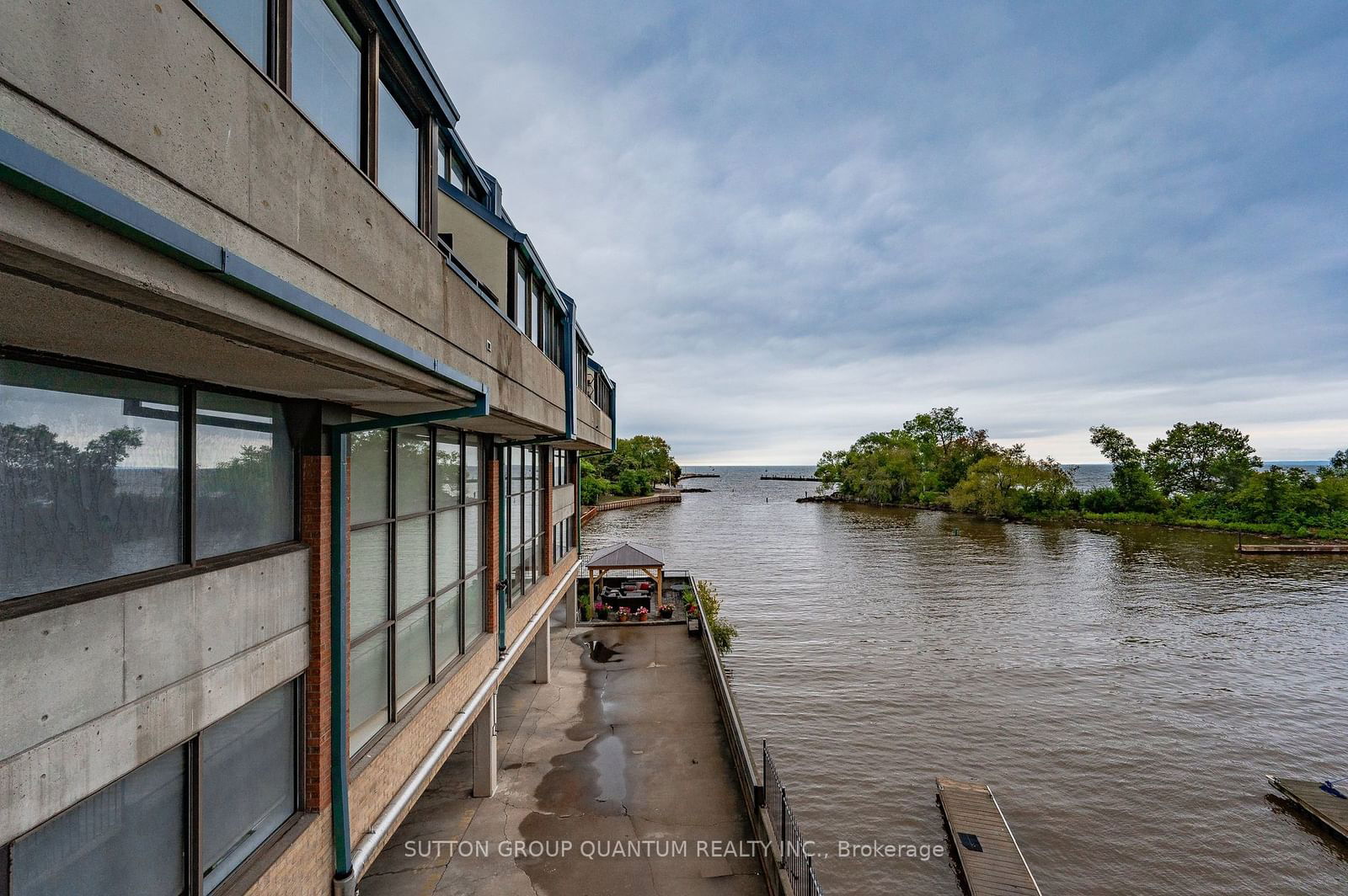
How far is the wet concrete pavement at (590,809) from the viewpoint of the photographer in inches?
346

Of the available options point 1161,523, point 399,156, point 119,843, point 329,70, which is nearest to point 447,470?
point 399,156

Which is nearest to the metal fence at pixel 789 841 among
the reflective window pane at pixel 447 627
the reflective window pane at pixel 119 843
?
the reflective window pane at pixel 447 627

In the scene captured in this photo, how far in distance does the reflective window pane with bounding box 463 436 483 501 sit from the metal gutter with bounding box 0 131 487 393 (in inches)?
233

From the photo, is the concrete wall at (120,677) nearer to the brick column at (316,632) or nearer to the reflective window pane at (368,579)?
the brick column at (316,632)

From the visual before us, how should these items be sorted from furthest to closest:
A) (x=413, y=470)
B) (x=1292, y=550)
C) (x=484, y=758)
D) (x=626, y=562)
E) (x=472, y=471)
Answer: (x=1292, y=550) → (x=626, y=562) → (x=484, y=758) → (x=472, y=471) → (x=413, y=470)

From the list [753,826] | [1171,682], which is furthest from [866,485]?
[753,826]

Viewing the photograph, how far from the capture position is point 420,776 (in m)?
7.05

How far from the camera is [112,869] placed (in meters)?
3.55

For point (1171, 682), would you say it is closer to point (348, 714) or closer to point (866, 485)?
point (348, 714)

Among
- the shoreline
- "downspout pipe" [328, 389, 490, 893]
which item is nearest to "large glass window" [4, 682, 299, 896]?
"downspout pipe" [328, 389, 490, 893]

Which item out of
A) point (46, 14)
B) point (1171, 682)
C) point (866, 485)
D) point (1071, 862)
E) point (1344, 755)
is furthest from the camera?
point (866, 485)

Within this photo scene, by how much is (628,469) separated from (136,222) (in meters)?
107

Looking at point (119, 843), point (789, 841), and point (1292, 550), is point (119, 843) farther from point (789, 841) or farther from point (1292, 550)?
point (1292, 550)

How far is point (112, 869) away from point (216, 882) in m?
0.99
